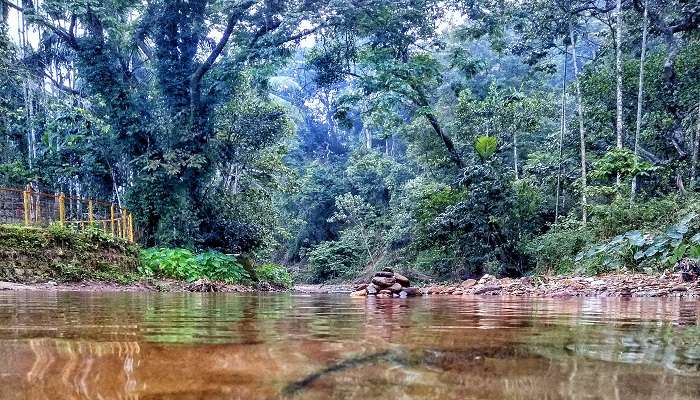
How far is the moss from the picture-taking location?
888 cm

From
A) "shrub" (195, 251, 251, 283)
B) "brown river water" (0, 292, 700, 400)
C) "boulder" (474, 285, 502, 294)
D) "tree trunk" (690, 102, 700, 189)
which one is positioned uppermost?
"tree trunk" (690, 102, 700, 189)

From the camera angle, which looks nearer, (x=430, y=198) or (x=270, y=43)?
(x=270, y=43)

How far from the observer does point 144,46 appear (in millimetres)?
15594

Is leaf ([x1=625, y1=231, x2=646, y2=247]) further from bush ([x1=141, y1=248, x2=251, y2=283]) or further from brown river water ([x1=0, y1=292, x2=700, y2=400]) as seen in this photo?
bush ([x1=141, y1=248, x2=251, y2=283])

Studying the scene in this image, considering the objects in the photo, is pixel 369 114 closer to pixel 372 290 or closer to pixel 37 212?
pixel 37 212

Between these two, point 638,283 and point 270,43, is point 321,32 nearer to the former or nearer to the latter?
point 270,43

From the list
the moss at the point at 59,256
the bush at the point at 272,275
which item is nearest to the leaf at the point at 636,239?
the moss at the point at 59,256

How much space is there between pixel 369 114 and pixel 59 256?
862cm

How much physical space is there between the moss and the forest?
1.92m

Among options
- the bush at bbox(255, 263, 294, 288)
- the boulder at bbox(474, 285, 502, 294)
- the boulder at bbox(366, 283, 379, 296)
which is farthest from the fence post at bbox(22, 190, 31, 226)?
the boulder at bbox(474, 285, 502, 294)

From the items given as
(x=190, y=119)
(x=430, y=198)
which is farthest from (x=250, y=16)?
(x=430, y=198)

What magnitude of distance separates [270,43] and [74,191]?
29.9 feet

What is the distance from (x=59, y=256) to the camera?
971cm

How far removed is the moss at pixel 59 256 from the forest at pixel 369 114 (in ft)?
6.29
